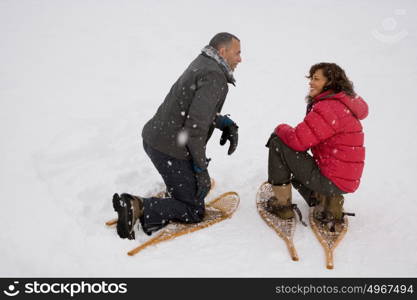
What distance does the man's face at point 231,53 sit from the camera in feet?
11.8

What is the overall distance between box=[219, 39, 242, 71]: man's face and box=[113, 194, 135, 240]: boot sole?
1626 mm

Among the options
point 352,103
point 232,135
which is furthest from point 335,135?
point 232,135

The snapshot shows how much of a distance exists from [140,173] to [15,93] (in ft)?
10.5

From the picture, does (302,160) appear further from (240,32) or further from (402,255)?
(240,32)

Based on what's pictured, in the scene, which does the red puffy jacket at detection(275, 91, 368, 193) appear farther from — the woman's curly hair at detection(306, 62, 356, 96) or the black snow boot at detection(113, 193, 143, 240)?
the black snow boot at detection(113, 193, 143, 240)

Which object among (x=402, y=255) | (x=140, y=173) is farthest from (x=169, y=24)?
(x=402, y=255)

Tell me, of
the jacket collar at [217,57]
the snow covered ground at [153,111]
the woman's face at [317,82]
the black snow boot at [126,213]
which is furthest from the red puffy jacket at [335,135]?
the black snow boot at [126,213]

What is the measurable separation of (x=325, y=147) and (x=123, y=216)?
79.8 inches

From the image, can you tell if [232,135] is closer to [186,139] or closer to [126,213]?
[186,139]

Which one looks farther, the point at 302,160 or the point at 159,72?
the point at 159,72

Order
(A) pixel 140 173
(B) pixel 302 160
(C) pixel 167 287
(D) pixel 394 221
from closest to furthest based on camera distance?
(C) pixel 167 287, (B) pixel 302 160, (D) pixel 394 221, (A) pixel 140 173

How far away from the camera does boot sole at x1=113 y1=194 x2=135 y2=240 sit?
3.46m

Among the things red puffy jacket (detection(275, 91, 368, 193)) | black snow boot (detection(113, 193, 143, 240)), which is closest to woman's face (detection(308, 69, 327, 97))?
red puffy jacket (detection(275, 91, 368, 193))

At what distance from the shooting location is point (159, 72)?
27.1 ft
